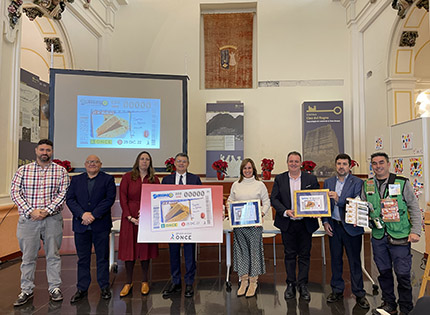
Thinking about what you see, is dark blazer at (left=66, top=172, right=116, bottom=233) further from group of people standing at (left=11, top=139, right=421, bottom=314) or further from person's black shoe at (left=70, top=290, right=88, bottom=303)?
person's black shoe at (left=70, top=290, right=88, bottom=303)

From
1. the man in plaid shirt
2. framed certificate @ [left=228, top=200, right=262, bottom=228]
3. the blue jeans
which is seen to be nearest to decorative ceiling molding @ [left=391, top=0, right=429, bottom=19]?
framed certificate @ [left=228, top=200, right=262, bottom=228]

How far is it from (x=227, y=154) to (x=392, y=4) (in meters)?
4.33

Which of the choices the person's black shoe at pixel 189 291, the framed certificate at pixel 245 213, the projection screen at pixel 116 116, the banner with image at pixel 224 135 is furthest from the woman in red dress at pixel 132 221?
the banner with image at pixel 224 135

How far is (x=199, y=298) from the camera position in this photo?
3236mm

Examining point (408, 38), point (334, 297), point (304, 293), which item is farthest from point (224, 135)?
point (334, 297)

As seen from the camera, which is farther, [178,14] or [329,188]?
[178,14]

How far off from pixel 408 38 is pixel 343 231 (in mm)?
4801

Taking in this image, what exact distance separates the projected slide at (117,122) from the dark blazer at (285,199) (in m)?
3.17

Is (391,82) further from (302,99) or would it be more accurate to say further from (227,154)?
(227,154)

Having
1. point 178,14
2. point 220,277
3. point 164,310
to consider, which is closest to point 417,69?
point 178,14

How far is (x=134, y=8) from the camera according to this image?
316 inches

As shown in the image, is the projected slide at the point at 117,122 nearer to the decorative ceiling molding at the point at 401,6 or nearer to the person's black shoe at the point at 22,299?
the person's black shoe at the point at 22,299

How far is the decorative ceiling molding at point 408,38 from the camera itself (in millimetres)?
5938

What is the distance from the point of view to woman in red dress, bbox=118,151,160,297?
3.24 m
